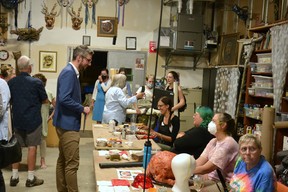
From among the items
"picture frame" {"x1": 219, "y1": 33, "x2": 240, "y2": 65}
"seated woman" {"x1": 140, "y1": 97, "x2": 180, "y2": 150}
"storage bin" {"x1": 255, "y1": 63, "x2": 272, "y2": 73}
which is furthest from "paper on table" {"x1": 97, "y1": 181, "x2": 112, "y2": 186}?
"picture frame" {"x1": 219, "y1": 33, "x2": 240, "y2": 65}

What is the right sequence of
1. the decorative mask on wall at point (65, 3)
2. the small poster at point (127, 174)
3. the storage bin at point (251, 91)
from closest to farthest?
1. the small poster at point (127, 174)
2. the storage bin at point (251, 91)
3. the decorative mask on wall at point (65, 3)

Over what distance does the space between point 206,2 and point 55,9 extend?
3.51m

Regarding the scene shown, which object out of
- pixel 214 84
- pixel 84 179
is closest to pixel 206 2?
pixel 214 84

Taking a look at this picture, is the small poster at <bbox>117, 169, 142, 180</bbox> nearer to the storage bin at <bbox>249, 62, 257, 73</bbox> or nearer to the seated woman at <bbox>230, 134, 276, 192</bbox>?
the seated woman at <bbox>230, 134, 276, 192</bbox>

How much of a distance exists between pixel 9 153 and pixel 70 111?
2.10 feet

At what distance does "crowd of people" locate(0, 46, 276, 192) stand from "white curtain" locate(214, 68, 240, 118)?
3.79ft

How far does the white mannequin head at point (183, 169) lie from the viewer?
188 centimetres

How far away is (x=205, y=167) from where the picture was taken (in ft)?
8.80

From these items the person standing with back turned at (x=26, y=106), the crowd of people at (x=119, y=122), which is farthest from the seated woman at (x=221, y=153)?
the person standing with back turned at (x=26, y=106)

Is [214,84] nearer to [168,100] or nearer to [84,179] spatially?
[168,100]

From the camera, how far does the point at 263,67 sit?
17.0 ft

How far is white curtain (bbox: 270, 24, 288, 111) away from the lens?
4.54 meters

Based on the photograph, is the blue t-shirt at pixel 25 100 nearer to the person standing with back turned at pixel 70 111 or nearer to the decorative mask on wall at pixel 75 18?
the person standing with back turned at pixel 70 111

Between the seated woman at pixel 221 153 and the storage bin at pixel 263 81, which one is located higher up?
the storage bin at pixel 263 81
